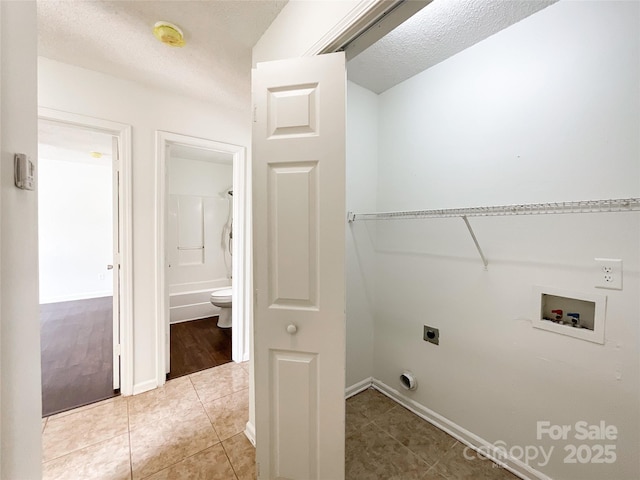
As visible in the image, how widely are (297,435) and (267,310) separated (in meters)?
0.58

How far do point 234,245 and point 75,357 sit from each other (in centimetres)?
199

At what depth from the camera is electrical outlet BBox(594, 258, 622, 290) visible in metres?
1.11

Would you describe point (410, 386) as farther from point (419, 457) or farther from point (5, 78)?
point (5, 78)

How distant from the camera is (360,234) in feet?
6.88

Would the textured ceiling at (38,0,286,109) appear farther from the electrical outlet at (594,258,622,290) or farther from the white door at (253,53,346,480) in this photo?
the electrical outlet at (594,258,622,290)

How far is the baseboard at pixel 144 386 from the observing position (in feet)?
6.57

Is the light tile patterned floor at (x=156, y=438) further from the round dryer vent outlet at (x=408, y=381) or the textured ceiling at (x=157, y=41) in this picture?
the textured ceiling at (x=157, y=41)

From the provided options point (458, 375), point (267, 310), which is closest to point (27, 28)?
point (267, 310)

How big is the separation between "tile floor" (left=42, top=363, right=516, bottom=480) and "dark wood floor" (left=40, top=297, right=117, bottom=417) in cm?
20

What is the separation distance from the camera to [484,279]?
1.55 m

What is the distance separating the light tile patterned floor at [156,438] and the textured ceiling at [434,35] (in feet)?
8.75

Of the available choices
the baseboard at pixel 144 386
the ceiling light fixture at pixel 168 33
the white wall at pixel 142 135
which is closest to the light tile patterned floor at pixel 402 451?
the baseboard at pixel 144 386

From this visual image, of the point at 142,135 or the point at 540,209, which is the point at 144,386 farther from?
the point at 540,209

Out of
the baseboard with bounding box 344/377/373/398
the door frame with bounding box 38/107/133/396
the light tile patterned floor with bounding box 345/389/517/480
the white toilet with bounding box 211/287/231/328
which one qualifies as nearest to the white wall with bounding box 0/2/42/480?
the door frame with bounding box 38/107/133/396
